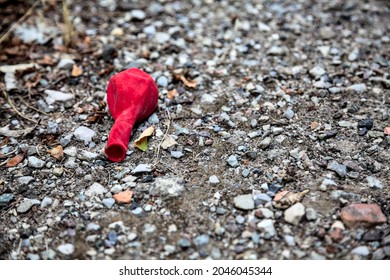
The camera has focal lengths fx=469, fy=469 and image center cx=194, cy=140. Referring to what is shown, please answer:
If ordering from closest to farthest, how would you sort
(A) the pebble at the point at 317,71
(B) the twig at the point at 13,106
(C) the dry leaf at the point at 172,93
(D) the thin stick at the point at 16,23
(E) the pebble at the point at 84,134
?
1. (E) the pebble at the point at 84,134
2. (B) the twig at the point at 13,106
3. (C) the dry leaf at the point at 172,93
4. (A) the pebble at the point at 317,71
5. (D) the thin stick at the point at 16,23

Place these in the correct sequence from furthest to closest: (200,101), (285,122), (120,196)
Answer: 1. (200,101)
2. (285,122)
3. (120,196)

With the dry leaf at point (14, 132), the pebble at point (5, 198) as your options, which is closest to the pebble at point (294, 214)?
the pebble at point (5, 198)

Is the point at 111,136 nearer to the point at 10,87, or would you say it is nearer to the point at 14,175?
the point at 14,175

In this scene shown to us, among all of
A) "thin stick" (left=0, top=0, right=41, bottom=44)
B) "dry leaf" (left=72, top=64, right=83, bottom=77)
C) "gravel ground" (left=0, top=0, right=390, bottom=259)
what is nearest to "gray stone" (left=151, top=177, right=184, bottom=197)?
"gravel ground" (left=0, top=0, right=390, bottom=259)

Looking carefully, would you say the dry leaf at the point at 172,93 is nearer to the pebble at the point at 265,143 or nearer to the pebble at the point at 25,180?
the pebble at the point at 265,143

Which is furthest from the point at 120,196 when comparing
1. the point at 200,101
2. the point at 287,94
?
the point at 287,94

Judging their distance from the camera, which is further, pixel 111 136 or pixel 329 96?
pixel 329 96
